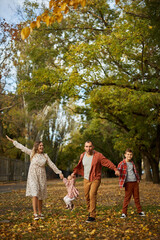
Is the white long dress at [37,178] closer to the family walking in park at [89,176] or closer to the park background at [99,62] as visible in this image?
the family walking in park at [89,176]

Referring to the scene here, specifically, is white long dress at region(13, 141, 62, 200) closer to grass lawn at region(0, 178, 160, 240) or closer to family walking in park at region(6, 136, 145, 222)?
family walking in park at region(6, 136, 145, 222)

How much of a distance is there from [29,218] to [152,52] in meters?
13.9

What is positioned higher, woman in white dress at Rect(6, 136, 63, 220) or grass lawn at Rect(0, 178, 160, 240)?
woman in white dress at Rect(6, 136, 63, 220)

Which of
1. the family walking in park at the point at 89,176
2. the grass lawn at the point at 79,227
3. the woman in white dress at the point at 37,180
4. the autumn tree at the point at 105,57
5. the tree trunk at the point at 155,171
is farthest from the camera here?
the tree trunk at the point at 155,171

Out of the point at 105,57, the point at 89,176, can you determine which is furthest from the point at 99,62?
the point at 89,176

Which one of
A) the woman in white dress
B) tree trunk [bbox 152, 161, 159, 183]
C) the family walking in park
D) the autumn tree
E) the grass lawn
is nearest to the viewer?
the grass lawn

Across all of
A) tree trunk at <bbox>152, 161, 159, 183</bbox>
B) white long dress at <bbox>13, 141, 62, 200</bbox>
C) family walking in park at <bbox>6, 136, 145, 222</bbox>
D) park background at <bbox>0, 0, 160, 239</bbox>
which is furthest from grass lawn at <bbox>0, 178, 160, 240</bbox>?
tree trunk at <bbox>152, 161, 159, 183</bbox>

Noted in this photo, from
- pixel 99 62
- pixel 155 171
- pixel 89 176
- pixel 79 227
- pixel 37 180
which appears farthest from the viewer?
pixel 155 171

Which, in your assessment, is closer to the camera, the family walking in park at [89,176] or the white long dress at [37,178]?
the family walking in park at [89,176]

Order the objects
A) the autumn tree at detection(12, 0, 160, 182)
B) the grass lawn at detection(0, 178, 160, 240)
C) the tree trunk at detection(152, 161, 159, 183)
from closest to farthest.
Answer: the grass lawn at detection(0, 178, 160, 240)
the autumn tree at detection(12, 0, 160, 182)
the tree trunk at detection(152, 161, 159, 183)

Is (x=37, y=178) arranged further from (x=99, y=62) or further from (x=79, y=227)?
(x=99, y=62)

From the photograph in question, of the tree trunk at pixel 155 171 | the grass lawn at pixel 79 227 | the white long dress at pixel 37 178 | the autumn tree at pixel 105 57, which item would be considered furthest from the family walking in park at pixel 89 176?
the tree trunk at pixel 155 171

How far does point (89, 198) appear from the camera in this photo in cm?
795

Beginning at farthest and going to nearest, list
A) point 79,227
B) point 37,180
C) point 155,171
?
point 155,171 < point 37,180 < point 79,227
